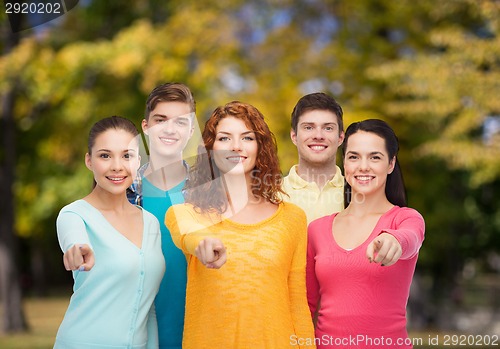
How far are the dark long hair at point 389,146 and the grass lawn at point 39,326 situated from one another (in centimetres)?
1016

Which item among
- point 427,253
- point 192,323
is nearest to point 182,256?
point 192,323

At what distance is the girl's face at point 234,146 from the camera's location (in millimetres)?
2949

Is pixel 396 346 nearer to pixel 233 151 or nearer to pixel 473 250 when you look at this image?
pixel 233 151

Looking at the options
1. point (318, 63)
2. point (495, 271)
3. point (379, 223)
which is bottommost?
point (495, 271)

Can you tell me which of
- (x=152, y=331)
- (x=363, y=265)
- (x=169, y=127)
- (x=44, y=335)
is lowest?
(x=44, y=335)

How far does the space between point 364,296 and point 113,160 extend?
1.14 metres

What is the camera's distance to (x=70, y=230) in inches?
106

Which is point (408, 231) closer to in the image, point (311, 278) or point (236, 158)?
point (311, 278)

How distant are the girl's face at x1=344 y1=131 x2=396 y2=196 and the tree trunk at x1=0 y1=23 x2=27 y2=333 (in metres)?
12.4

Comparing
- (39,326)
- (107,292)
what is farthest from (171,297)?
(39,326)

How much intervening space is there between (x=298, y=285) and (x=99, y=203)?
2.85ft

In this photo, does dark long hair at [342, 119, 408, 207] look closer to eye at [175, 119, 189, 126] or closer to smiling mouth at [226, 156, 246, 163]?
smiling mouth at [226, 156, 246, 163]

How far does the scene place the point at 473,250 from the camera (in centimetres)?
1958

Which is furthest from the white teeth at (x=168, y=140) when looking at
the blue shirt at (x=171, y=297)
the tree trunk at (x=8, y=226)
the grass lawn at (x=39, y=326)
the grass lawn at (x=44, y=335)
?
the tree trunk at (x=8, y=226)
